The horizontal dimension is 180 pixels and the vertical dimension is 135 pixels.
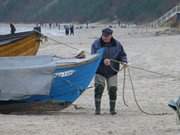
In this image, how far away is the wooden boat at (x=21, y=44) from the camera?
16.3m

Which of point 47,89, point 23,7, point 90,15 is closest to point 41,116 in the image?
point 47,89

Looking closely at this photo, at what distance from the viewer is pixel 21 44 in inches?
651

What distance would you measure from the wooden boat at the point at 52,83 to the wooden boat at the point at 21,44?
3227 mm

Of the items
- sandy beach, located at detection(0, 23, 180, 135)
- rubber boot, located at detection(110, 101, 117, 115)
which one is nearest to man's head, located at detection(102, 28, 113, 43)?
rubber boot, located at detection(110, 101, 117, 115)

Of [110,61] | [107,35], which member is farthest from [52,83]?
[107,35]

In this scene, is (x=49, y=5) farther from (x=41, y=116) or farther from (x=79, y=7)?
(x=41, y=116)

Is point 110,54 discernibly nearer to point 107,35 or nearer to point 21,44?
point 107,35

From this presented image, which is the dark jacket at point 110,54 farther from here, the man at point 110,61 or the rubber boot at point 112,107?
the rubber boot at point 112,107

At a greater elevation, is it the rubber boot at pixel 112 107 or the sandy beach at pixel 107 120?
the rubber boot at pixel 112 107

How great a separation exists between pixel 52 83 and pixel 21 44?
412 centimetres

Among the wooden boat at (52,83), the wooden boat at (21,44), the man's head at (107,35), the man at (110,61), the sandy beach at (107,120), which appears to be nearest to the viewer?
the sandy beach at (107,120)

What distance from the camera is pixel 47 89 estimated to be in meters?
12.6

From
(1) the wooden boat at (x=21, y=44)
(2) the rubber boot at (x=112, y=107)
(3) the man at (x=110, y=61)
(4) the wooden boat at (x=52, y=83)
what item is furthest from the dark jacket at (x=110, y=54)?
(1) the wooden boat at (x=21, y=44)

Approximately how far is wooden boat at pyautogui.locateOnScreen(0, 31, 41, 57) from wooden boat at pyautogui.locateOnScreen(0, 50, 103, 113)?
3.23 metres
